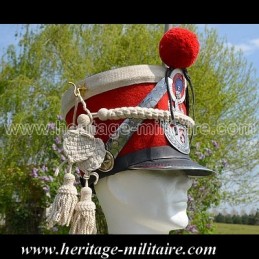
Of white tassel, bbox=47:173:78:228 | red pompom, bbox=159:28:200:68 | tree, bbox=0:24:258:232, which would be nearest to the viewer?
white tassel, bbox=47:173:78:228

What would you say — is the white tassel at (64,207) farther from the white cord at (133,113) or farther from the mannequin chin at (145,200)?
the white cord at (133,113)

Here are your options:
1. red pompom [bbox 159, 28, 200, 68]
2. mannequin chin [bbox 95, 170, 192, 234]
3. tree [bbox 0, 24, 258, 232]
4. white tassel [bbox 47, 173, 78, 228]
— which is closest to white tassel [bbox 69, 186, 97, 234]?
white tassel [bbox 47, 173, 78, 228]

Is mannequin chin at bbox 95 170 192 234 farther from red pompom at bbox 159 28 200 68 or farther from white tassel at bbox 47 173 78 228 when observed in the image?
red pompom at bbox 159 28 200 68

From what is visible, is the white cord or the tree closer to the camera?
the white cord

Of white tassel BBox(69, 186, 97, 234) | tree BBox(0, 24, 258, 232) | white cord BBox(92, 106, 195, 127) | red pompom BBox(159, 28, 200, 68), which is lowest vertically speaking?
white tassel BBox(69, 186, 97, 234)

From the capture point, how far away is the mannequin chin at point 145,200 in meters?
2.04

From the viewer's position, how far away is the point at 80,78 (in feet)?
24.1

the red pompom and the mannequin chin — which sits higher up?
the red pompom

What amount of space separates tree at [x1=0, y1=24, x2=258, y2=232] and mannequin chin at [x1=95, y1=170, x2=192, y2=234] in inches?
161

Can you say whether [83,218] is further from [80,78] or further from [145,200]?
[80,78]

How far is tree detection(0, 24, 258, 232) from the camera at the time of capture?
6.84 metres

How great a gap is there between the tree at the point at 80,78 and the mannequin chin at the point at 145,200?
408 cm

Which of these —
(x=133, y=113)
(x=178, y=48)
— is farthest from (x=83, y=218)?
(x=178, y=48)
